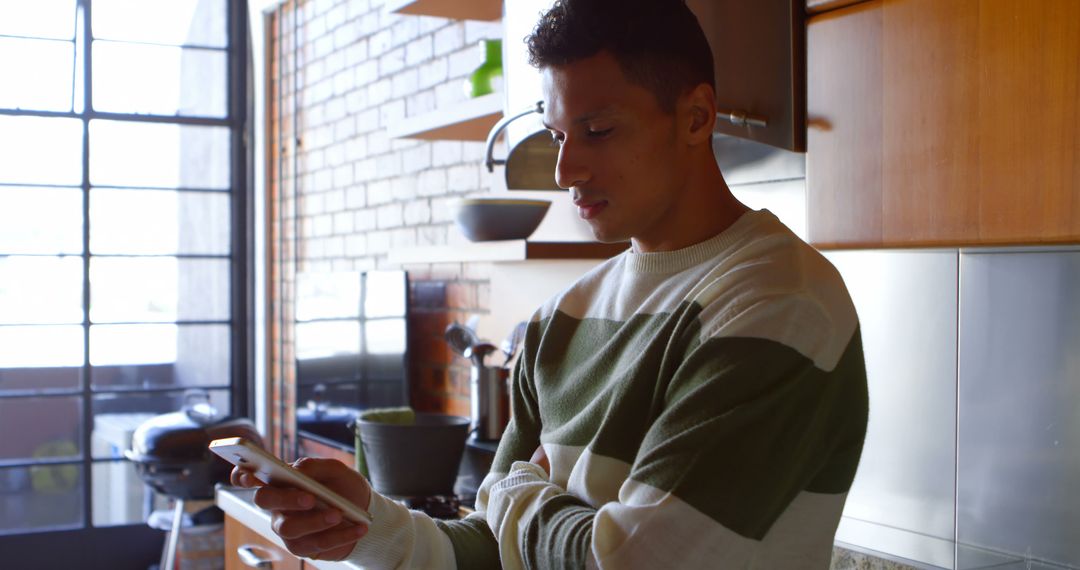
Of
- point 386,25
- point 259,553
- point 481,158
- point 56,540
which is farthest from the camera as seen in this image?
point 56,540

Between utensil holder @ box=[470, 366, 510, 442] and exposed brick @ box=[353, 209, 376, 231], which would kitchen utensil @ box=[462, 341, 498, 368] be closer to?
utensil holder @ box=[470, 366, 510, 442]

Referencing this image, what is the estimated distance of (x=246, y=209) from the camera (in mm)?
5102

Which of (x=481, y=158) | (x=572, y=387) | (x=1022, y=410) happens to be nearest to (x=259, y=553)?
(x=481, y=158)

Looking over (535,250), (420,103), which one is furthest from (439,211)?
(535,250)

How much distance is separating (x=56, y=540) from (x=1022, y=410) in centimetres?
432

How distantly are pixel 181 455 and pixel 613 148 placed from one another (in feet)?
9.47

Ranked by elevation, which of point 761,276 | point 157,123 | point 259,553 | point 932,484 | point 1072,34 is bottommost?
point 259,553

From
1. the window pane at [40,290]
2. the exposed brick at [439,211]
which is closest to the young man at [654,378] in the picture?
the exposed brick at [439,211]

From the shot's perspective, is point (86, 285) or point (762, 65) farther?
point (86, 285)

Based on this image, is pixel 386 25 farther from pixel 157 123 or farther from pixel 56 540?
pixel 56 540

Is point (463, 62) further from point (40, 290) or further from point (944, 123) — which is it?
point (40, 290)

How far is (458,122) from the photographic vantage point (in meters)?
2.53

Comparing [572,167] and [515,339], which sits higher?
[572,167]

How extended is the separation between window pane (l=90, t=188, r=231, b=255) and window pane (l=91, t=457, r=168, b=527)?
0.95m
